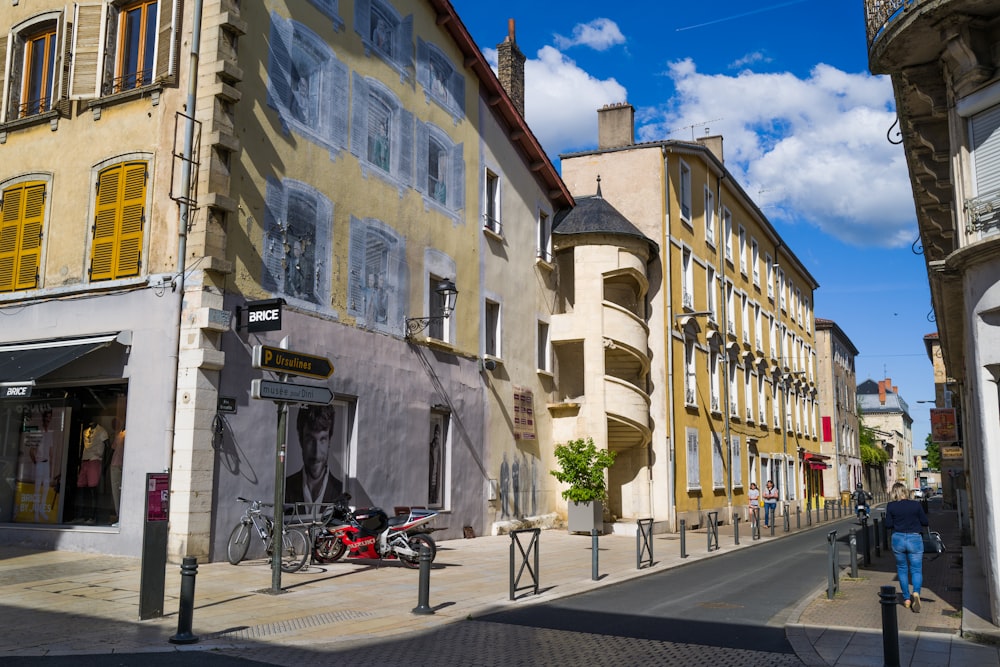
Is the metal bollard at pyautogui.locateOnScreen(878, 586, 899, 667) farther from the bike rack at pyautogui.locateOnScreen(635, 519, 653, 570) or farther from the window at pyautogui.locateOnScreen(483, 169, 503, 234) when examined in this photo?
the window at pyautogui.locateOnScreen(483, 169, 503, 234)

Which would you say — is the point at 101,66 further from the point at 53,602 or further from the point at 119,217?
the point at 53,602

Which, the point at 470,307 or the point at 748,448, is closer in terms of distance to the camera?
the point at 470,307

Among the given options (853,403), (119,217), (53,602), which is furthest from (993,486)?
(853,403)

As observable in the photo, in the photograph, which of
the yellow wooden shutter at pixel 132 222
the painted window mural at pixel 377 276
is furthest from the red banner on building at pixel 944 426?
→ the yellow wooden shutter at pixel 132 222

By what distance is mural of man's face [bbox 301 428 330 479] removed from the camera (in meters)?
15.8

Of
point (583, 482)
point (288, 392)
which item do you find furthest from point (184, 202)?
point (583, 482)

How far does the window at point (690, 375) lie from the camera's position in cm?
3043

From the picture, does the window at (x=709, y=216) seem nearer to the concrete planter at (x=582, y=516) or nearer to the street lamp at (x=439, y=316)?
the concrete planter at (x=582, y=516)

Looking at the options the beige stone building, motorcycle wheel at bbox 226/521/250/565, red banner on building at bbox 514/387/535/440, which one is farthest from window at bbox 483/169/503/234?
the beige stone building

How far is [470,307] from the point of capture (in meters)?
21.7

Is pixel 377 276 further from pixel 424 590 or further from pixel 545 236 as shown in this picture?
pixel 545 236

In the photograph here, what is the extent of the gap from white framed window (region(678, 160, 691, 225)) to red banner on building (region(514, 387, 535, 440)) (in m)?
10.8

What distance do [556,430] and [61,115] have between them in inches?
603

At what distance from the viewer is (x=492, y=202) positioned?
2381 cm
